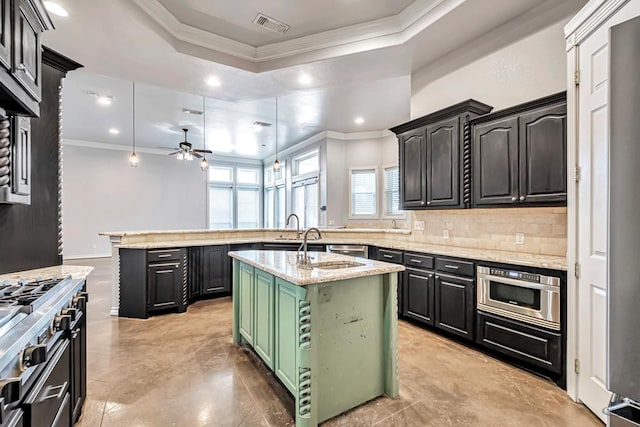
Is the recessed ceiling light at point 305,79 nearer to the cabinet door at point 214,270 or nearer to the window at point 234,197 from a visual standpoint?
the cabinet door at point 214,270

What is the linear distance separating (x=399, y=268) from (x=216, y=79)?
3.40 m

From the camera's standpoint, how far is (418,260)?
11.6 ft

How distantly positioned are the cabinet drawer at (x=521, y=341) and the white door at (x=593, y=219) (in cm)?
22

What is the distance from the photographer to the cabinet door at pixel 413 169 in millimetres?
3723

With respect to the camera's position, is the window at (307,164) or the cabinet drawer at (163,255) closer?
the cabinet drawer at (163,255)

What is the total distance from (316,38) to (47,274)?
3.28m

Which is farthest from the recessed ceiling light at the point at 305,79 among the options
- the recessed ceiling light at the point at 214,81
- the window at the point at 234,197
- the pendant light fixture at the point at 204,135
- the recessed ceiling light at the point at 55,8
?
the window at the point at 234,197

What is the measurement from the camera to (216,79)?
4.03 m

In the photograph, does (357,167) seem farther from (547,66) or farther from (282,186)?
(547,66)

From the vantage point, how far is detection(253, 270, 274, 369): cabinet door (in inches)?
92.1

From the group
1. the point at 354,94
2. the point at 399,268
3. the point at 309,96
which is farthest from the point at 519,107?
the point at 309,96

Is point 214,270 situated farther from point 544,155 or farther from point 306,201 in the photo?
point 544,155

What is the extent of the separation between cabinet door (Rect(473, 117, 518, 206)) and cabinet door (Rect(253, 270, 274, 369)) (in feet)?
7.37

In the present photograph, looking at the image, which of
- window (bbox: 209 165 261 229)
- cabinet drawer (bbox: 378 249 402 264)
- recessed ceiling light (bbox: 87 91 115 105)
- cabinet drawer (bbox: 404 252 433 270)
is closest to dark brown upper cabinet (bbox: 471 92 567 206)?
cabinet drawer (bbox: 404 252 433 270)
